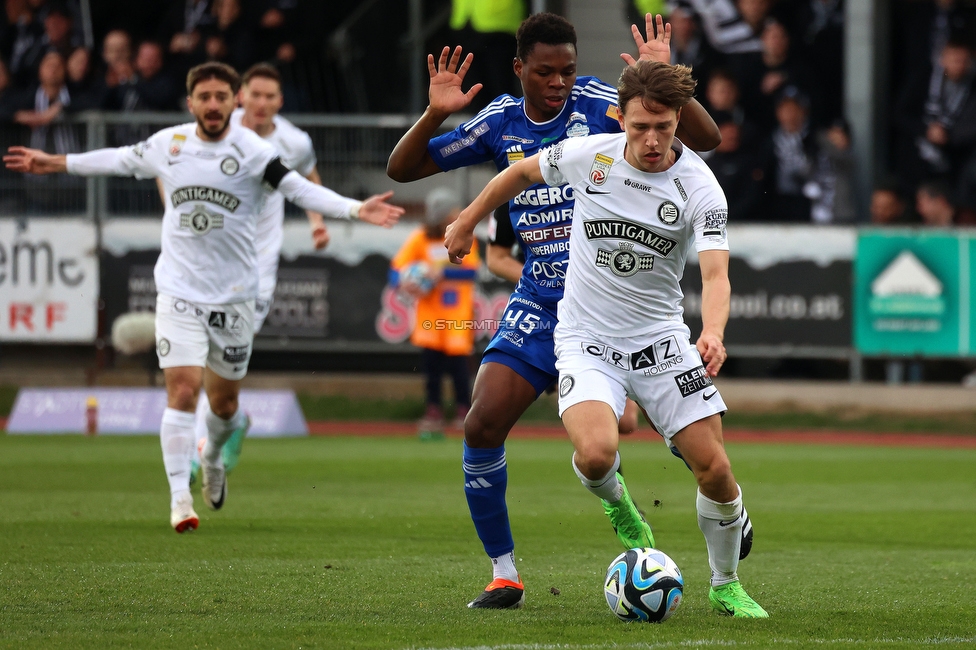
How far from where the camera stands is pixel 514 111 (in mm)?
6750

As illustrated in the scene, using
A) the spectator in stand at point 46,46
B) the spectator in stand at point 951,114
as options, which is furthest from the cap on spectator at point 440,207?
the spectator in stand at point 46,46

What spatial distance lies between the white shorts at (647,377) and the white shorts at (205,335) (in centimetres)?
345

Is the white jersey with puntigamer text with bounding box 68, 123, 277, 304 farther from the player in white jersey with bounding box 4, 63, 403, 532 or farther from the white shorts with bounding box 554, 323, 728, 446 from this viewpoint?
the white shorts with bounding box 554, 323, 728, 446

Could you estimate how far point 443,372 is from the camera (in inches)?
607

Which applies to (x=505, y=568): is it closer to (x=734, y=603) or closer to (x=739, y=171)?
(x=734, y=603)

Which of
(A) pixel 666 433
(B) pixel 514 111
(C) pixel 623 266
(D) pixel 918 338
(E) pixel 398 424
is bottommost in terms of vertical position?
(E) pixel 398 424

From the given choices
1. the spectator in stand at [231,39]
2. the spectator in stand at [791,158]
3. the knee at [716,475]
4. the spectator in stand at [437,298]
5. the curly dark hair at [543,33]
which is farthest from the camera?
the spectator in stand at [231,39]

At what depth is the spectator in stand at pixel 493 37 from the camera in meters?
18.0

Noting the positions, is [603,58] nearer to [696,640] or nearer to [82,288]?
[82,288]

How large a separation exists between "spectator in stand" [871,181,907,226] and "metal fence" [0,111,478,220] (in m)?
4.93

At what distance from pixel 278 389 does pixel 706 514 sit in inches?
464

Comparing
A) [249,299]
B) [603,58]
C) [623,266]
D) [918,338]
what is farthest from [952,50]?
[623,266]

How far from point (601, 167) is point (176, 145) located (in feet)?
12.7

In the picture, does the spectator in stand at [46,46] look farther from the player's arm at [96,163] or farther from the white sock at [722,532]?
the white sock at [722,532]
